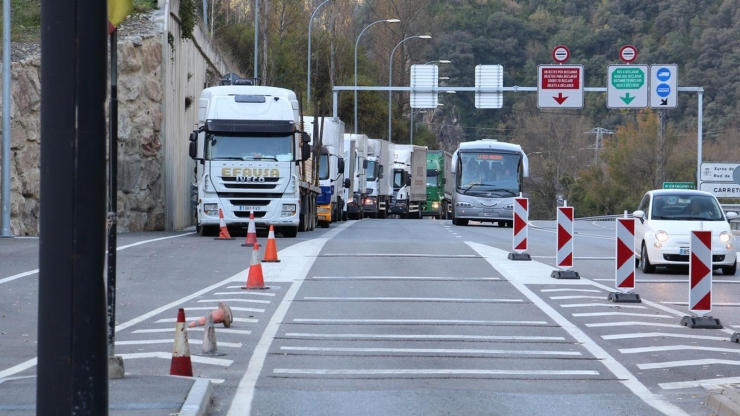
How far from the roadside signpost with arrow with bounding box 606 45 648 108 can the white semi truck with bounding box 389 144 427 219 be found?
18.4m

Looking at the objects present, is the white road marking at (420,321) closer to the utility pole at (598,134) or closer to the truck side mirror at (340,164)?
the truck side mirror at (340,164)

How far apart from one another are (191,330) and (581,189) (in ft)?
262

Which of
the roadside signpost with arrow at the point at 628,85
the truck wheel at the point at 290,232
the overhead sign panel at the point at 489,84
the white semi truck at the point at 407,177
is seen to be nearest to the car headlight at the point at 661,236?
the truck wheel at the point at 290,232

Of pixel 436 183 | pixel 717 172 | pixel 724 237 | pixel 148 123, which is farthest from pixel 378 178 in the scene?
pixel 724 237

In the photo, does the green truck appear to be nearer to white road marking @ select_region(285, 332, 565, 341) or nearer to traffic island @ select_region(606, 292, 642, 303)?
traffic island @ select_region(606, 292, 642, 303)

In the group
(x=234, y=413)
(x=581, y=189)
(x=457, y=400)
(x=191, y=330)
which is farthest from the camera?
(x=581, y=189)

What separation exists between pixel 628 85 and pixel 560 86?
261 centimetres

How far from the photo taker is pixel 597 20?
307 feet

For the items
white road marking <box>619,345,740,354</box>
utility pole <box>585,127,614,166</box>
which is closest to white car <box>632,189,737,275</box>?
white road marking <box>619,345,740,354</box>

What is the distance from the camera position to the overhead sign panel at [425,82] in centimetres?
4922

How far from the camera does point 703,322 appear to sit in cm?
1205

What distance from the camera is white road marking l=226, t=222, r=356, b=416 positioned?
25.5 ft

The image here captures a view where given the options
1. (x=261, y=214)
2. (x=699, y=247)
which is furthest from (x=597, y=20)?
(x=699, y=247)

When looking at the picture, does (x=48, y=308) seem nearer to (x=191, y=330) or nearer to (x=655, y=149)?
(x=191, y=330)
